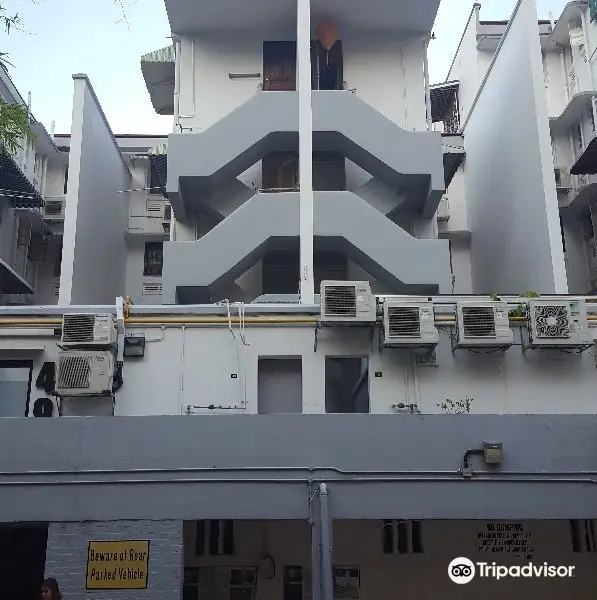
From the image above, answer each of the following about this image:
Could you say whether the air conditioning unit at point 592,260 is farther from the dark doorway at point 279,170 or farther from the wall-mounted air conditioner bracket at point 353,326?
the wall-mounted air conditioner bracket at point 353,326

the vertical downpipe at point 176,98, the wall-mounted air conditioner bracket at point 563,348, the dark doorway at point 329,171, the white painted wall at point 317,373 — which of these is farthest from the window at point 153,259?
the wall-mounted air conditioner bracket at point 563,348

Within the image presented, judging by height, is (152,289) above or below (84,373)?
above

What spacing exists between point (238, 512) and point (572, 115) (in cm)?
1791

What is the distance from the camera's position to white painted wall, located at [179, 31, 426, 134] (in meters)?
21.3

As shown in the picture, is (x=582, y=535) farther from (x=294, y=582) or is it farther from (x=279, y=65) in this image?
(x=279, y=65)

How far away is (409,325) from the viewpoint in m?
13.1

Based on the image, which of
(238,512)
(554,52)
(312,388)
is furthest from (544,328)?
(554,52)

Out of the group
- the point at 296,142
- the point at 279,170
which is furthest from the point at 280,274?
the point at 296,142

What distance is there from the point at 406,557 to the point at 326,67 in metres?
13.9

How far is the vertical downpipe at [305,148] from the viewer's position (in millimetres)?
17359

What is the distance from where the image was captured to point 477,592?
13.2 m

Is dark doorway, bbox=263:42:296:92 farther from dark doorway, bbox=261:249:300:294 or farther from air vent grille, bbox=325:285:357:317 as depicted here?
air vent grille, bbox=325:285:357:317

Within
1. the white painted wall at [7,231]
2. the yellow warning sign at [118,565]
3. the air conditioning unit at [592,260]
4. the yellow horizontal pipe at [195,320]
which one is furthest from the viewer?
the white painted wall at [7,231]

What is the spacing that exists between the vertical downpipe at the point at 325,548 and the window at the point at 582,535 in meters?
5.88
